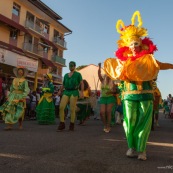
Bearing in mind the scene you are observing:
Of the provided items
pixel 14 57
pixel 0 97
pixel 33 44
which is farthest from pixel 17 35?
pixel 0 97

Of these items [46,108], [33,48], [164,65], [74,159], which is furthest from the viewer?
[33,48]

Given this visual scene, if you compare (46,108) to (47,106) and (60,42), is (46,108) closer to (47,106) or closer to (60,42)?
(47,106)

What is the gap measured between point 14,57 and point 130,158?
16.5 meters

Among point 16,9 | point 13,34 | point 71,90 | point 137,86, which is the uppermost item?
point 16,9

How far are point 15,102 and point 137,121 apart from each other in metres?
4.44

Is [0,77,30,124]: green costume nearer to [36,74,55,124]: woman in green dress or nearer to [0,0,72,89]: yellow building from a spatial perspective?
[36,74,55,124]: woman in green dress

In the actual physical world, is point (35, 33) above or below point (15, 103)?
above

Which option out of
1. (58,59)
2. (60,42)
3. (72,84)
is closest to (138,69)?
(72,84)

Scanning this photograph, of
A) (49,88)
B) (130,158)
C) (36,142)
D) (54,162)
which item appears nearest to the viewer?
(54,162)

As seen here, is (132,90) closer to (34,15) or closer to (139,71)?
(139,71)

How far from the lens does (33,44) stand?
125 ft

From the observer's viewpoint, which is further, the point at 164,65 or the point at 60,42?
the point at 60,42

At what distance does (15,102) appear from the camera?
27.2 feet

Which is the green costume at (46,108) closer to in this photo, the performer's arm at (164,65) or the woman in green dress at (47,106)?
the woman in green dress at (47,106)
